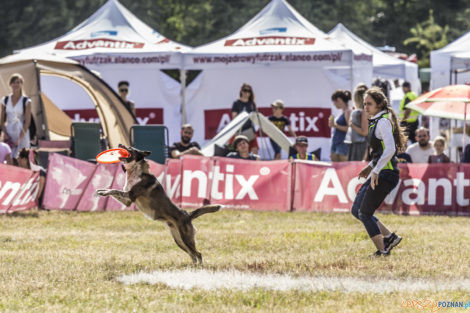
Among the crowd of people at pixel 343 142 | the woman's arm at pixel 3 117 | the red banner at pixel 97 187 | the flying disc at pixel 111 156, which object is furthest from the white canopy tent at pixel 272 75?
the flying disc at pixel 111 156

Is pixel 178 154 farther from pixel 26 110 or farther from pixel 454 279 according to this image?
pixel 454 279

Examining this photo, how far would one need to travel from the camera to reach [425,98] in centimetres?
1517

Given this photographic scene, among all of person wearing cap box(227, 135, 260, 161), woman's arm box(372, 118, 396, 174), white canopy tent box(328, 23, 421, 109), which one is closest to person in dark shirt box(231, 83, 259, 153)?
person wearing cap box(227, 135, 260, 161)

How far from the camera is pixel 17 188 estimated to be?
1345 cm

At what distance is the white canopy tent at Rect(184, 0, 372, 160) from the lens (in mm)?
19484

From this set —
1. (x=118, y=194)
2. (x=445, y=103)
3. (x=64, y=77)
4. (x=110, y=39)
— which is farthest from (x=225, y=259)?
(x=110, y=39)

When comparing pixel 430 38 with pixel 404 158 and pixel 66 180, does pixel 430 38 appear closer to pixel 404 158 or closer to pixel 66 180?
pixel 404 158

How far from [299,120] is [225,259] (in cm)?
1209

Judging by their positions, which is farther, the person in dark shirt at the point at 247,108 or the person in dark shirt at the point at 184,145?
the person in dark shirt at the point at 247,108

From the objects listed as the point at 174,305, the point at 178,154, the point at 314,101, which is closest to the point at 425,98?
the point at 178,154

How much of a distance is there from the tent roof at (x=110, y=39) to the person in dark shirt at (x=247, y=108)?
2972mm

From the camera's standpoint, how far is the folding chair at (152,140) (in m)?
15.8

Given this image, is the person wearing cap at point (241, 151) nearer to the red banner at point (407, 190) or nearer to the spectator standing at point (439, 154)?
the red banner at point (407, 190)

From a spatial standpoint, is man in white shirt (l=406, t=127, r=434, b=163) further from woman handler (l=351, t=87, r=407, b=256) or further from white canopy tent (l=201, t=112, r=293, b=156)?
woman handler (l=351, t=87, r=407, b=256)
